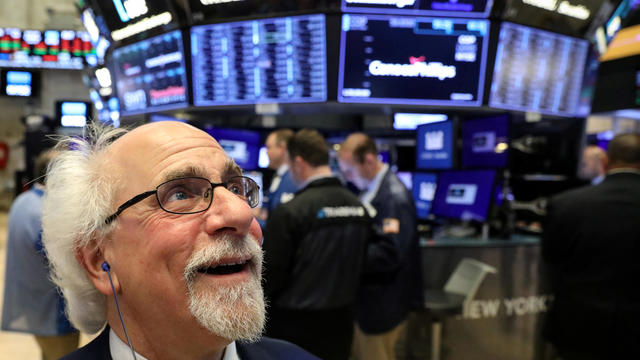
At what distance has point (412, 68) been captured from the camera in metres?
3.57

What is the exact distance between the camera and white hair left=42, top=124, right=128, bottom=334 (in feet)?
3.47

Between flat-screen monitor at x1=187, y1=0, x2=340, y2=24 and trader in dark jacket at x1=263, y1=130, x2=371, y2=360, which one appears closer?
trader in dark jacket at x1=263, y1=130, x2=371, y2=360

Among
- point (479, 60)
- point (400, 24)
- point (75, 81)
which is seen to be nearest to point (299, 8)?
point (400, 24)

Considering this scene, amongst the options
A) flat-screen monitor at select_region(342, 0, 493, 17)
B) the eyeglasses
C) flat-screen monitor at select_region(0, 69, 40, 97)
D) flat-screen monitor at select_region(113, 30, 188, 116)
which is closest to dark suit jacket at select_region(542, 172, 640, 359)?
flat-screen monitor at select_region(342, 0, 493, 17)

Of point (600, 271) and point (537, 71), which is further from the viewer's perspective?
point (537, 71)

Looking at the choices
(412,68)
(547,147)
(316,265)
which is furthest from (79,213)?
(547,147)

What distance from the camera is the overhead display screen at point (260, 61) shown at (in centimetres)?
354

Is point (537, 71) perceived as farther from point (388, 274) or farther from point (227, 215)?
point (227, 215)

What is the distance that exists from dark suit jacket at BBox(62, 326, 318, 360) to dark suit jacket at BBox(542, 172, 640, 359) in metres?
2.13

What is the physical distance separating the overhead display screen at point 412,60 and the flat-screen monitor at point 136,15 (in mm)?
Result: 1384

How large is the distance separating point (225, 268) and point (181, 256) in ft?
0.34

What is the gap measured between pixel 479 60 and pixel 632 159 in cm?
133

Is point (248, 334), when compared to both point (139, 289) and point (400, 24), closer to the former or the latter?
point (139, 289)

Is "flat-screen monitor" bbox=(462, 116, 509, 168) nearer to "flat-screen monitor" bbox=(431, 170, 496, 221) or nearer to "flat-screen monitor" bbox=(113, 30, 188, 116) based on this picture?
"flat-screen monitor" bbox=(431, 170, 496, 221)
